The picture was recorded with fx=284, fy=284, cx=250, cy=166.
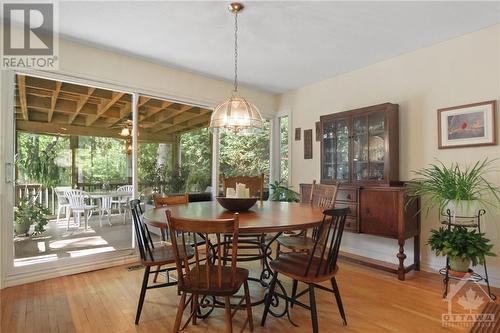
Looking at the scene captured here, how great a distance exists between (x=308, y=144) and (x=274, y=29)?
7.21 ft

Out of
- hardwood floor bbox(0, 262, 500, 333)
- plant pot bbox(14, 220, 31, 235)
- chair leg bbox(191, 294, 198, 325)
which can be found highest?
plant pot bbox(14, 220, 31, 235)

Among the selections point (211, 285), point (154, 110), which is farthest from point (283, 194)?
point (211, 285)

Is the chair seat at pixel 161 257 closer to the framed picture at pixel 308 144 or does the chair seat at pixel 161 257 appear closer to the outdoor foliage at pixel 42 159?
the outdoor foliage at pixel 42 159

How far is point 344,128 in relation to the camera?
3826 millimetres

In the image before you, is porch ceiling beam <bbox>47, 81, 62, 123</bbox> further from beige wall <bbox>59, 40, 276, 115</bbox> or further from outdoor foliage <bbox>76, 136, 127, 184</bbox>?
outdoor foliage <bbox>76, 136, 127, 184</bbox>

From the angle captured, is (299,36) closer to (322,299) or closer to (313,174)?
(313,174)

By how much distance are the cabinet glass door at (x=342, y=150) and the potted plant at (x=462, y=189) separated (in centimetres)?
87

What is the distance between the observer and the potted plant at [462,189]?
261cm

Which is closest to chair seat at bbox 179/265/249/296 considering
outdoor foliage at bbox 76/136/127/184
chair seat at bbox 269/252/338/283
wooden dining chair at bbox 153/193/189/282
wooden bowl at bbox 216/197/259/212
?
chair seat at bbox 269/252/338/283

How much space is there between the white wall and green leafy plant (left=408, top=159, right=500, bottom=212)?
2.99 metres

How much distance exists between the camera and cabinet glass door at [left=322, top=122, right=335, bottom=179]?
3988mm

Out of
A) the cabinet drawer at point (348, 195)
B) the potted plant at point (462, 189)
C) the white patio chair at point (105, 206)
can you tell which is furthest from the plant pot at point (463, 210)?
the white patio chair at point (105, 206)

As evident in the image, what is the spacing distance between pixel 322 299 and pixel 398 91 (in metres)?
2.65

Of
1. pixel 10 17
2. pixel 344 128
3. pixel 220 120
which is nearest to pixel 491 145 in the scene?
pixel 344 128
